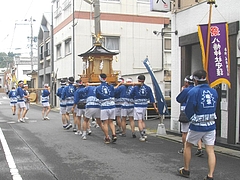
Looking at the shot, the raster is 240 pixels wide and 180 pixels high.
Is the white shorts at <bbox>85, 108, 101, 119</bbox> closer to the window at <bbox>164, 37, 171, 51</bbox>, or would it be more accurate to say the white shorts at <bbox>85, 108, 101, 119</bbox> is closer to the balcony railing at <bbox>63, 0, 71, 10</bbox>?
the window at <bbox>164, 37, 171, 51</bbox>

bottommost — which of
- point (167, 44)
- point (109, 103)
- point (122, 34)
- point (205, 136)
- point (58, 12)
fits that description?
point (205, 136)

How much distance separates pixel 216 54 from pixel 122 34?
18432 mm

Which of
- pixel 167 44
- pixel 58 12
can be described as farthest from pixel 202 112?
pixel 58 12

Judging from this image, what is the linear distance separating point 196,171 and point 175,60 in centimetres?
663

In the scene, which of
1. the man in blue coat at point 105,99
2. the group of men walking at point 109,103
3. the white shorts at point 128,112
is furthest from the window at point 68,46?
the man in blue coat at point 105,99

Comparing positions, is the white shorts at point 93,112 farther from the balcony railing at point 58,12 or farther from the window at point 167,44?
the balcony railing at point 58,12

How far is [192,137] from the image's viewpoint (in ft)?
21.6

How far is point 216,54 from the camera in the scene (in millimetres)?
9656

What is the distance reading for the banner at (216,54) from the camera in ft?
31.1

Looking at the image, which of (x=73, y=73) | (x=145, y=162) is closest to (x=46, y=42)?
(x=73, y=73)

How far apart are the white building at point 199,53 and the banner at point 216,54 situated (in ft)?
1.45

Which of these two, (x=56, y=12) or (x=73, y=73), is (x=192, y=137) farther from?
(x=56, y=12)

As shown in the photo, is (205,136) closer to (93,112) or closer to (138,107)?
(138,107)

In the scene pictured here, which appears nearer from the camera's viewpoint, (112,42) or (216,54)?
(216,54)
